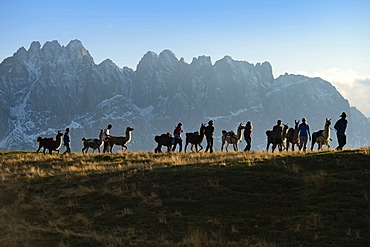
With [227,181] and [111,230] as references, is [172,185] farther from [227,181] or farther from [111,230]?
[111,230]

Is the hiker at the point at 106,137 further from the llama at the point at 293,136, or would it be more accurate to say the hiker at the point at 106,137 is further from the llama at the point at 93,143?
the llama at the point at 293,136

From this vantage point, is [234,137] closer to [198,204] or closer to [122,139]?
[122,139]

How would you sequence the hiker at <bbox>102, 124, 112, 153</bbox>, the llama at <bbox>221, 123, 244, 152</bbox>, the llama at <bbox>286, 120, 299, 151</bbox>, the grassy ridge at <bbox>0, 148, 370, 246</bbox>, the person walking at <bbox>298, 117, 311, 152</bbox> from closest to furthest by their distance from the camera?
the grassy ridge at <bbox>0, 148, 370, 246</bbox> < the person walking at <bbox>298, 117, 311, 152</bbox> < the llama at <bbox>286, 120, 299, 151</bbox> < the llama at <bbox>221, 123, 244, 152</bbox> < the hiker at <bbox>102, 124, 112, 153</bbox>

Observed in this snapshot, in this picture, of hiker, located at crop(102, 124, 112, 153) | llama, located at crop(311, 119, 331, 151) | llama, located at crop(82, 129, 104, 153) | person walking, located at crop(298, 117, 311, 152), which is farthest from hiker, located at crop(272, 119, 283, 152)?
llama, located at crop(82, 129, 104, 153)

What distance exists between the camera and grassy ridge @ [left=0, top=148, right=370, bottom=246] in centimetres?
1392

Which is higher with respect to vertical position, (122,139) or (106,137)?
(106,137)

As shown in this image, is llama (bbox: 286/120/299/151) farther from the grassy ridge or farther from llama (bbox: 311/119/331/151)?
the grassy ridge

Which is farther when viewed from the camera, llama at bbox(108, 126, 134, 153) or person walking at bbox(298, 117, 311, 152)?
llama at bbox(108, 126, 134, 153)

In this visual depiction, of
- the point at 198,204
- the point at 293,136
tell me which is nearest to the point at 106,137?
the point at 293,136

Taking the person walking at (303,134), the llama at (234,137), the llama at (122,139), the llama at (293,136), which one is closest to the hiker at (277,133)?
the llama at (293,136)

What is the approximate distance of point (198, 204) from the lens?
17.3m

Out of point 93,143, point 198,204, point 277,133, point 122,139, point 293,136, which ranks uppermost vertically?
point 277,133

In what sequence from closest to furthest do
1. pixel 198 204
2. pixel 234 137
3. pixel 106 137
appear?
1. pixel 198 204
2. pixel 234 137
3. pixel 106 137

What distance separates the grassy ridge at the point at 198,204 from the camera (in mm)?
13922
